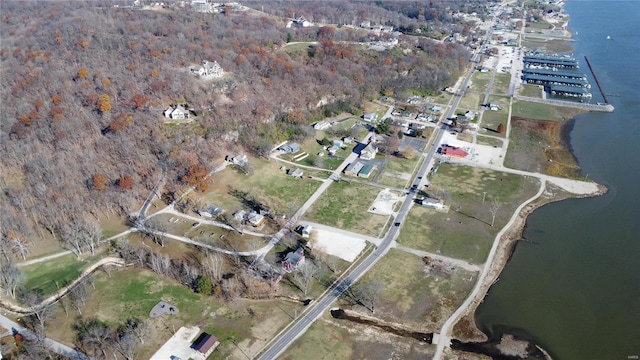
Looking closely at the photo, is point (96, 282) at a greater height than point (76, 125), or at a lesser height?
lesser

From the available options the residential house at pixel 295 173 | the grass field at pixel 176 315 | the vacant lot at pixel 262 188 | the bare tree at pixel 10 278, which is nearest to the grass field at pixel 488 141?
the vacant lot at pixel 262 188

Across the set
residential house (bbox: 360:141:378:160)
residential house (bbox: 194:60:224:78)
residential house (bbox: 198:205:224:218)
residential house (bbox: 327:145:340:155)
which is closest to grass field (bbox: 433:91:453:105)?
residential house (bbox: 360:141:378:160)

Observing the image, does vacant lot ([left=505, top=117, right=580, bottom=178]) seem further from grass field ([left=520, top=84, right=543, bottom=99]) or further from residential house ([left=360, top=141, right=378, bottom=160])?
residential house ([left=360, top=141, right=378, bottom=160])

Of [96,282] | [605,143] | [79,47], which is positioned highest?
[79,47]

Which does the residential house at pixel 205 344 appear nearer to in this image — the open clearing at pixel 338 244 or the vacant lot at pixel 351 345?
the vacant lot at pixel 351 345

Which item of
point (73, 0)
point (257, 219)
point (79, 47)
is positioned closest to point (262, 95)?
point (257, 219)

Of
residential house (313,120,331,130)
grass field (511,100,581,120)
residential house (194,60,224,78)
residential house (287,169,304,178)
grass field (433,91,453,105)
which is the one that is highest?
residential house (194,60,224,78)

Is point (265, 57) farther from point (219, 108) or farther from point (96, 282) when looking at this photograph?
point (96, 282)

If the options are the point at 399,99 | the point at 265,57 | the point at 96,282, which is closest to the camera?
the point at 96,282
